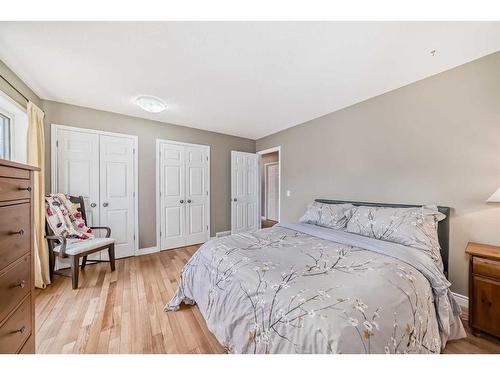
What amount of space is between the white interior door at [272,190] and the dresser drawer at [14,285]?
535 cm

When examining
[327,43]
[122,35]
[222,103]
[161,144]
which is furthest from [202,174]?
[327,43]

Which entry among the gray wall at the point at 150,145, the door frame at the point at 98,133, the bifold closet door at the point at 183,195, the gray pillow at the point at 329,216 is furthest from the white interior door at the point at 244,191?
the gray pillow at the point at 329,216

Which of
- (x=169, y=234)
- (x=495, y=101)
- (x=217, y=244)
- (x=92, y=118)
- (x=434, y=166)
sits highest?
(x=92, y=118)

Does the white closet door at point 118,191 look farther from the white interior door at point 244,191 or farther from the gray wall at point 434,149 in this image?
the gray wall at point 434,149

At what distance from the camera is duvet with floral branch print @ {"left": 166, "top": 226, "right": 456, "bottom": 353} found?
34.1 inches

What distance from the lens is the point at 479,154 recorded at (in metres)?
1.74

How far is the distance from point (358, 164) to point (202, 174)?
2669mm

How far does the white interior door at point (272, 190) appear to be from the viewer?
6055mm

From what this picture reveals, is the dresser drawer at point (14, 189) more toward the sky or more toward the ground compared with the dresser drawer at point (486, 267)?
more toward the sky

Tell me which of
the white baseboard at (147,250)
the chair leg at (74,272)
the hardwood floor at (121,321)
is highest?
the chair leg at (74,272)

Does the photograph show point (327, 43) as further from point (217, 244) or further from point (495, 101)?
point (217, 244)

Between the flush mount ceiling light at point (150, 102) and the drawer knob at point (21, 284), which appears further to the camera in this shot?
the flush mount ceiling light at point (150, 102)

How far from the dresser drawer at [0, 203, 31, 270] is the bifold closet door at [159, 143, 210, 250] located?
2459mm
